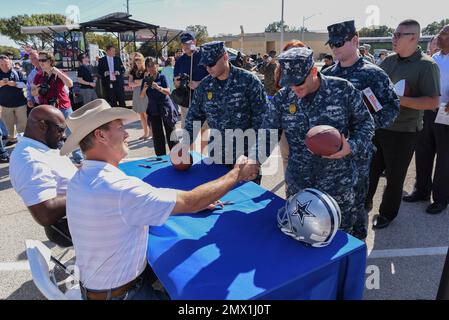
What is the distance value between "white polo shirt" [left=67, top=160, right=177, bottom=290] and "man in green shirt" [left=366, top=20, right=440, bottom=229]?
265 cm

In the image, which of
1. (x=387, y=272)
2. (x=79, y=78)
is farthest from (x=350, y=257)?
(x=79, y=78)

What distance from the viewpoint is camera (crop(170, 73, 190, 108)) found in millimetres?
5719

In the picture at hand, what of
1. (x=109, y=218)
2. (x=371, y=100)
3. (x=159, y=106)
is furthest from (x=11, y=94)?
(x=371, y=100)

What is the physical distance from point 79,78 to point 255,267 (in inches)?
336

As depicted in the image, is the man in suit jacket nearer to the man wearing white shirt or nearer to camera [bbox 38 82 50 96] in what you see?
camera [bbox 38 82 50 96]

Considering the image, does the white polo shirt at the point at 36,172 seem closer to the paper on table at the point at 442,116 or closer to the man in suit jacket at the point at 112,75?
the paper on table at the point at 442,116

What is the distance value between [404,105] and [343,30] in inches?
40.2

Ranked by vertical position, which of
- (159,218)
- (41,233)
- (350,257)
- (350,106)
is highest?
(350,106)

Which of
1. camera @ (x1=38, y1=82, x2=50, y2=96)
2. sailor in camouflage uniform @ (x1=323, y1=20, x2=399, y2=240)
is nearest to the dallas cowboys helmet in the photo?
sailor in camouflage uniform @ (x1=323, y1=20, x2=399, y2=240)

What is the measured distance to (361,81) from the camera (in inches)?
112

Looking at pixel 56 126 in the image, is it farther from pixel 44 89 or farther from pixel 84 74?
pixel 84 74

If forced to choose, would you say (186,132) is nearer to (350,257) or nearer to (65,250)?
(65,250)

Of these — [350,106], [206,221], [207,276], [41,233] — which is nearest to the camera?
[207,276]

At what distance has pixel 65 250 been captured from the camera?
341cm
